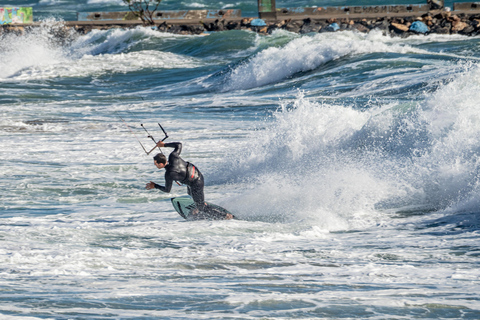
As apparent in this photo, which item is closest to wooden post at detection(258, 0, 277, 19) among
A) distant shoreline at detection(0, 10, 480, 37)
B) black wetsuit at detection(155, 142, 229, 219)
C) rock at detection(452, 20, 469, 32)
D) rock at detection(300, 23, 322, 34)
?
distant shoreline at detection(0, 10, 480, 37)

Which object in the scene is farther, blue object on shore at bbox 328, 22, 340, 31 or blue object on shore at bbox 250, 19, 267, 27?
blue object on shore at bbox 250, 19, 267, 27

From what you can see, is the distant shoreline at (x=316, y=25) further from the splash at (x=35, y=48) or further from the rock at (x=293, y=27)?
the splash at (x=35, y=48)

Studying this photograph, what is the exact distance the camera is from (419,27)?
40312 mm

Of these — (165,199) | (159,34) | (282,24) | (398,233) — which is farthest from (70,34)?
(398,233)

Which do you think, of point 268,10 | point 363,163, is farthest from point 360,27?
point 363,163

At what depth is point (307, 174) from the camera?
492 inches

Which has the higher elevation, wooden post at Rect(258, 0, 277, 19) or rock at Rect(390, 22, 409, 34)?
wooden post at Rect(258, 0, 277, 19)

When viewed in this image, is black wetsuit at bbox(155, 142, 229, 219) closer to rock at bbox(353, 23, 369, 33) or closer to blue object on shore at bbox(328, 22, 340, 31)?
rock at bbox(353, 23, 369, 33)

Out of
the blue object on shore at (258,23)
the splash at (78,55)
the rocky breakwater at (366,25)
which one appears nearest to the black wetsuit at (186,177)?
the splash at (78,55)

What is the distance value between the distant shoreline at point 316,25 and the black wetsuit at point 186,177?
31733mm

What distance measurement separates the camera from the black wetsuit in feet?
32.3

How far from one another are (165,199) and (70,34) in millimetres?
38867

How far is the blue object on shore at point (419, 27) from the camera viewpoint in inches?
1580

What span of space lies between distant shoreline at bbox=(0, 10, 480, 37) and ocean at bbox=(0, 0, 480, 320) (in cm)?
1601
